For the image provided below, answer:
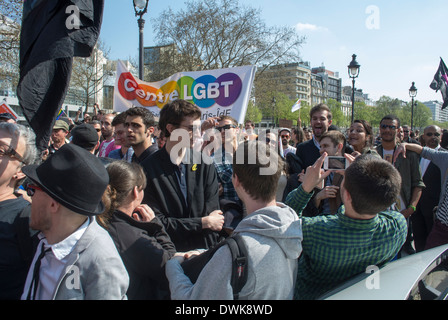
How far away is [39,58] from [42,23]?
30 cm

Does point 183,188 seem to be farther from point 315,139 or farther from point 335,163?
point 315,139

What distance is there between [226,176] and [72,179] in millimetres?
1945

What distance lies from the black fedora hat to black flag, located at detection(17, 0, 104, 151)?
0.82 meters

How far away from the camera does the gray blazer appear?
1.32 meters

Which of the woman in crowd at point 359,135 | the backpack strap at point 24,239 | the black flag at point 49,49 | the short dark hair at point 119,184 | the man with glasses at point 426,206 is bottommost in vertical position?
the man with glasses at point 426,206

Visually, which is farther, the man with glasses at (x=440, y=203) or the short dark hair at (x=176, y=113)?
the man with glasses at (x=440, y=203)

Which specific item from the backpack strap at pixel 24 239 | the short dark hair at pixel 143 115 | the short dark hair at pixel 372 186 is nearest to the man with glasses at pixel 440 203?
the short dark hair at pixel 372 186

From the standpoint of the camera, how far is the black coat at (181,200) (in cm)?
231

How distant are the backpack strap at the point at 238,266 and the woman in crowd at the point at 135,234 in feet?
2.07

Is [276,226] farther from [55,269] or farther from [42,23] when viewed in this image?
[42,23]

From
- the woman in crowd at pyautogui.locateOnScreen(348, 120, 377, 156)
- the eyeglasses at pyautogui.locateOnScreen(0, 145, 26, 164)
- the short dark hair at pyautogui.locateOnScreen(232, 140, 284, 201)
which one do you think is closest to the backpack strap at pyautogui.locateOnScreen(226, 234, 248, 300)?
the short dark hair at pyautogui.locateOnScreen(232, 140, 284, 201)

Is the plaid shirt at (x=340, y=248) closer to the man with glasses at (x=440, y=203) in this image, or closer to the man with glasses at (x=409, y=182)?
the man with glasses at (x=440, y=203)

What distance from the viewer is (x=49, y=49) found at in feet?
6.38

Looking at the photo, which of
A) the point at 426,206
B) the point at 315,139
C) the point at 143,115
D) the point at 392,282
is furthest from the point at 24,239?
the point at 426,206
